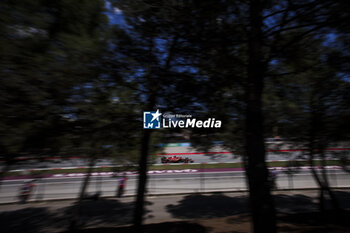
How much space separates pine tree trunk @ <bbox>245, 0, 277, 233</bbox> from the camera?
3.25 metres

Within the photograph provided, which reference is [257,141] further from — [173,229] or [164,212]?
[164,212]

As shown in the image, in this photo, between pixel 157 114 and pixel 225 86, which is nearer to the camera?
pixel 225 86

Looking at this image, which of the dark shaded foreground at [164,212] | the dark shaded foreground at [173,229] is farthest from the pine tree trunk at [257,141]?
the dark shaded foreground at [164,212]

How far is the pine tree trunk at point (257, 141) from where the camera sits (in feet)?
10.7

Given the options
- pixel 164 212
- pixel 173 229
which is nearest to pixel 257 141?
pixel 173 229

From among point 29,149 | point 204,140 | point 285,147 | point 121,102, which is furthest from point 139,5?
point 285,147

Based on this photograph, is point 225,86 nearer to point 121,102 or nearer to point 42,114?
point 121,102

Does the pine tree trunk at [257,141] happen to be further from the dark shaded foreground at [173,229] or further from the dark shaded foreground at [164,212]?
the dark shaded foreground at [164,212]

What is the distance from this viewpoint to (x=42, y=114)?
335cm

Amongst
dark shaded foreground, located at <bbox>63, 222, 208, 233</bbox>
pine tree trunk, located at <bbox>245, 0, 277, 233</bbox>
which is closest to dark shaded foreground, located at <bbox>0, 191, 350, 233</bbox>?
dark shaded foreground, located at <bbox>63, 222, 208, 233</bbox>

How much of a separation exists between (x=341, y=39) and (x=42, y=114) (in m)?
5.84

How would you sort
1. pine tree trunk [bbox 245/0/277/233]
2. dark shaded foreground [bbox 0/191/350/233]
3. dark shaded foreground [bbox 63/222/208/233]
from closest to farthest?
pine tree trunk [bbox 245/0/277/233], dark shaded foreground [bbox 63/222/208/233], dark shaded foreground [bbox 0/191/350/233]

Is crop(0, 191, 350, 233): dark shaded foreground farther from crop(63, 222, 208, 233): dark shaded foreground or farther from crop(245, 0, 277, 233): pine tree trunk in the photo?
crop(245, 0, 277, 233): pine tree trunk

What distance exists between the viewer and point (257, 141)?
3463 millimetres
